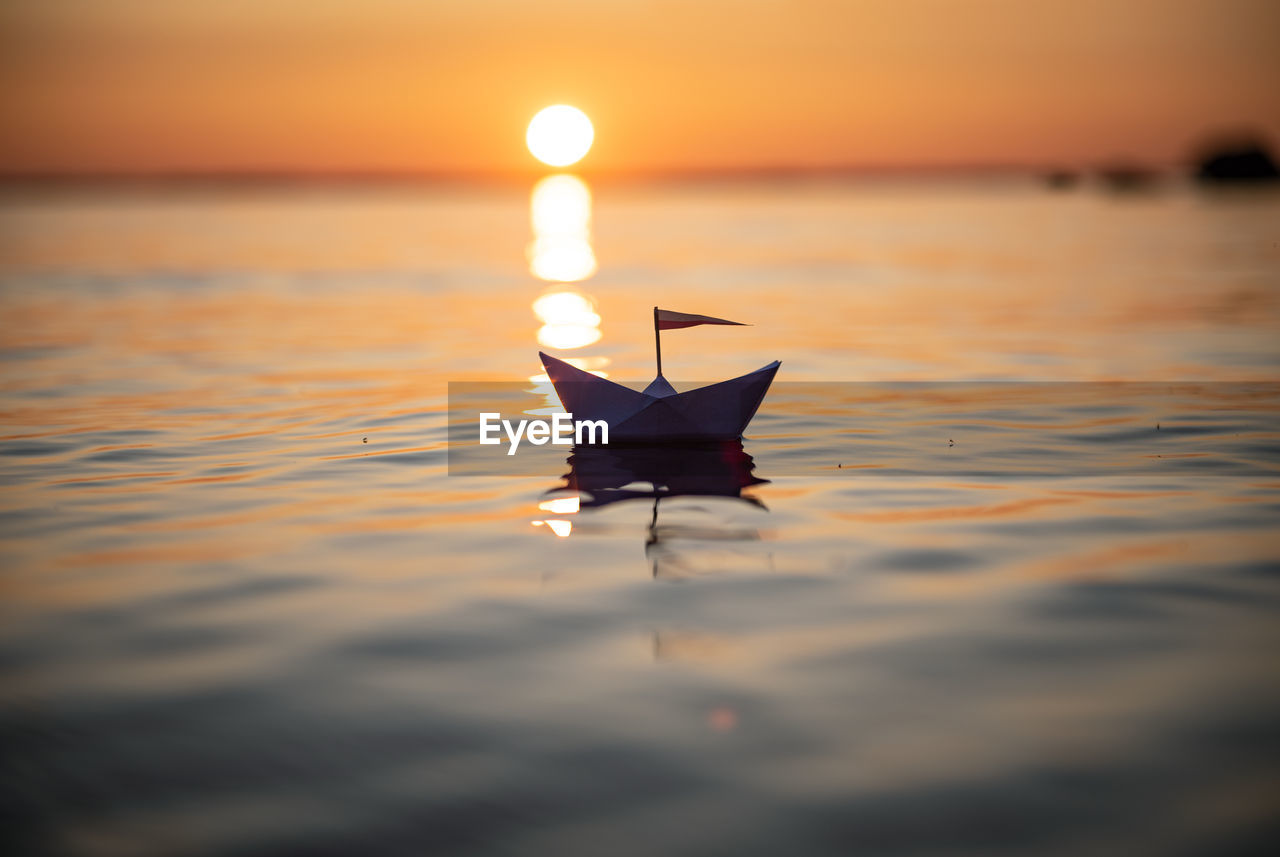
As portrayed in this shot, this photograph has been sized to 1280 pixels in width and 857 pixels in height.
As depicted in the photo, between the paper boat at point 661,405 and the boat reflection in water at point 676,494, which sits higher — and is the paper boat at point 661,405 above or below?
above

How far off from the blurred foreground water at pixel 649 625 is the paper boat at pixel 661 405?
2.25 ft

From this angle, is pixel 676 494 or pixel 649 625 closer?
pixel 649 625

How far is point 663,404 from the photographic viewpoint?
46.0 feet

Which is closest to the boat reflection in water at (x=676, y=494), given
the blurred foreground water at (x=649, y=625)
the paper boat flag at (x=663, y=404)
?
the blurred foreground water at (x=649, y=625)

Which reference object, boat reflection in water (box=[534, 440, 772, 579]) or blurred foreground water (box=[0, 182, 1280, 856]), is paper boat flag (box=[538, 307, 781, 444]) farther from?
blurred foreground water (box=[0, 182, 1280, 856])

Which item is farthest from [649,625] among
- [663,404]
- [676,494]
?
[663,404]

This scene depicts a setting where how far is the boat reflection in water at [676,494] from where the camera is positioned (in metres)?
10.2

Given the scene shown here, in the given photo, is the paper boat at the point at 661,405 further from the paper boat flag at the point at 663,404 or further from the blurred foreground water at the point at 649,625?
the blurred foreground water at the point at 649,625

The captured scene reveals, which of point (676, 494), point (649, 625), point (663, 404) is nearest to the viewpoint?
point (649, 625)

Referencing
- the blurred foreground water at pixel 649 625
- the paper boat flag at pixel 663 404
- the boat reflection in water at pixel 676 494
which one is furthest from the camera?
the paper boat flag at pixel 663 404

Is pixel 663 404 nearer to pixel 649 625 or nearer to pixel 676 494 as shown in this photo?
pixel 676 494

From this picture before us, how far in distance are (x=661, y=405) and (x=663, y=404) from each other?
0.03 meters

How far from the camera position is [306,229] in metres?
108

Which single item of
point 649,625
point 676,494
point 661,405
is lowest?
point 649,625
